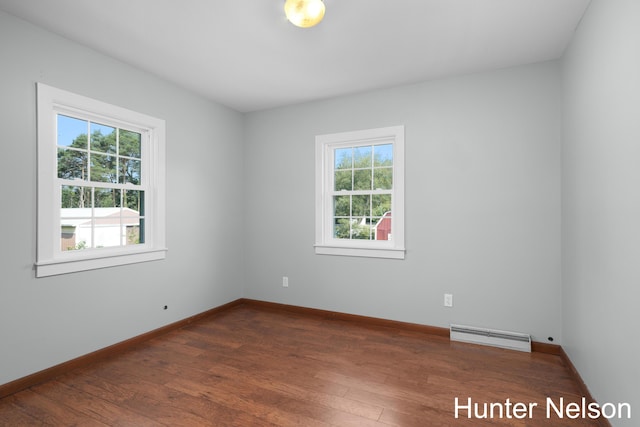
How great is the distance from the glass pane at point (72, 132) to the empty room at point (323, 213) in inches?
0.6

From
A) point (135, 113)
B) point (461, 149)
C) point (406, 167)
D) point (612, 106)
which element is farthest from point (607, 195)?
point (135, 113)

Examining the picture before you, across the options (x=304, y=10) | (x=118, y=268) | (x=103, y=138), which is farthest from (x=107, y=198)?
(x=304, y=10)

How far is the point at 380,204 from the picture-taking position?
376cm

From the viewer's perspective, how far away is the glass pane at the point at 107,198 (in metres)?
2.91

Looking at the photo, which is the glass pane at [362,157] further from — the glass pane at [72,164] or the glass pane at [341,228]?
the glass pane at [72,164]

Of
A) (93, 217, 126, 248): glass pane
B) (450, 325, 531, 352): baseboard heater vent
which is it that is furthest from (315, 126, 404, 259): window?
(93, 217, 126, 248): glass pane

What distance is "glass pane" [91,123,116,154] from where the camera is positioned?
114 inches

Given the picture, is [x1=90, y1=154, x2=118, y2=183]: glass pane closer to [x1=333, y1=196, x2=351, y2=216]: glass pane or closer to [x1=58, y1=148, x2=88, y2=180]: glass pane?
[x1=58, y1=148, x2=88, y2=180]: glass pane

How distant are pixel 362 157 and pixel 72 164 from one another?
288 centimetres

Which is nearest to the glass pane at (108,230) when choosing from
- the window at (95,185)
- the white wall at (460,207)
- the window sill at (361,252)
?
the window at (95,185)

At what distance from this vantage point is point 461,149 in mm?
3264

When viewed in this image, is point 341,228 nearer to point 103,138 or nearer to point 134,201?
point 134,201

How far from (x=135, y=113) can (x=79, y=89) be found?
0.50 metres

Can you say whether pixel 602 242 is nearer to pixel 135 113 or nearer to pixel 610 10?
pixel 610 10
